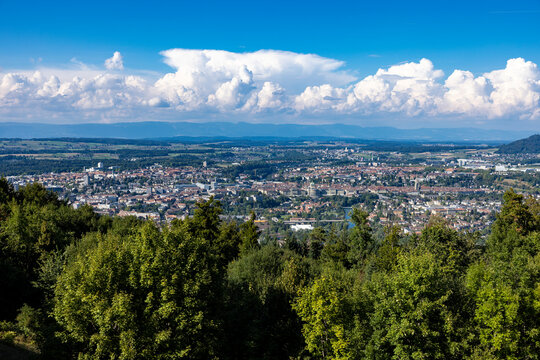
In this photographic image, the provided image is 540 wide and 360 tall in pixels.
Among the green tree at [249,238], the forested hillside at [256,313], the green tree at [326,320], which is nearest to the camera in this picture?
the forested hillside at [256,313]

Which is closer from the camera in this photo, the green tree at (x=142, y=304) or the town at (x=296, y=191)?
the green tree at (x=142, y=304)

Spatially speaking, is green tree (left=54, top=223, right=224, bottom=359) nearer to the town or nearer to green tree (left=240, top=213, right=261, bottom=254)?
green tree (left=240, top=213, right=261, bottom=254)

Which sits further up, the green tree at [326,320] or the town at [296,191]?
the green tree at [326,320]

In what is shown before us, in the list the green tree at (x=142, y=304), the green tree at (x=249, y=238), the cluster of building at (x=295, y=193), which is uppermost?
the green tree at (x=142, y=304)

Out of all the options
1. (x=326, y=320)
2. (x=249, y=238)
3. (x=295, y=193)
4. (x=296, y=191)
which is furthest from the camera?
(x=296, y=191)

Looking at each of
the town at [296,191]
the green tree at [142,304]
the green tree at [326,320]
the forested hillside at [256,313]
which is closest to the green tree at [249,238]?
the forested hillside at [256,313]

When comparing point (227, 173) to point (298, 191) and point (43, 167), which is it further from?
point (43, 167)

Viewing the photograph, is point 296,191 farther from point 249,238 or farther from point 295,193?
point 249,238

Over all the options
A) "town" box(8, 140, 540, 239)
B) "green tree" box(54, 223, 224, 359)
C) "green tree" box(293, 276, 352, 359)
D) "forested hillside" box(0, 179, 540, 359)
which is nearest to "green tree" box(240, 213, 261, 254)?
"forested hillside" box(0, 179, 540, 359)

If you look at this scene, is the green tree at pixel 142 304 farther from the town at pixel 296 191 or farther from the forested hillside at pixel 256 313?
the town at pixel 296 191

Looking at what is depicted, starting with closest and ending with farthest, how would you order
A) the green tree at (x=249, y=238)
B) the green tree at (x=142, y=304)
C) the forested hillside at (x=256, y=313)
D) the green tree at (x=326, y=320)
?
the green tree at (x=142, y=304) < the forested hillside at (x=256, y=313) < the green tree at (x=326, y=320) < the green tree at (x=249, y=238)

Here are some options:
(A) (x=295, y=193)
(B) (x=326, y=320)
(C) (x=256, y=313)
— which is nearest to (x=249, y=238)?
(C) (x=256, y=313)
